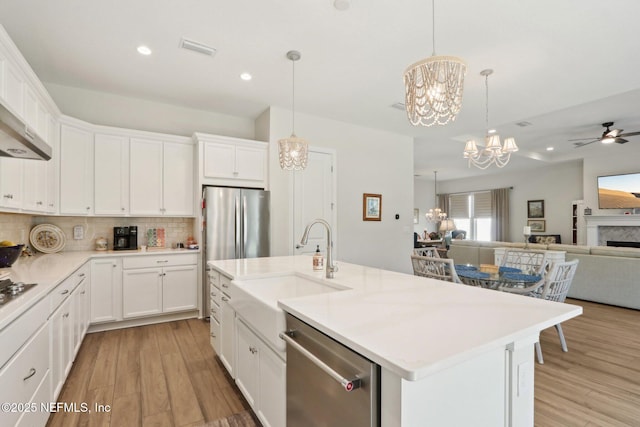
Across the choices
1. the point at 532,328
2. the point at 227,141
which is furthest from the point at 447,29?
the point at 227,141

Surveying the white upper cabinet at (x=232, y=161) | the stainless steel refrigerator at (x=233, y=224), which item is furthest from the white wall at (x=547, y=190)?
the stainless steel refrigerator at (x=233, y=224)

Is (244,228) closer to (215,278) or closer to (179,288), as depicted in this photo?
(179,288)

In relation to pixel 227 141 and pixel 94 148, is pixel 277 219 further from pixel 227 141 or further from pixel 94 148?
pixel 94 148

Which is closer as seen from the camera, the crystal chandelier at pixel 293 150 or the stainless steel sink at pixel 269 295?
the stainless steel sink at pixel 269 295

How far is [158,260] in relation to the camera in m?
3.82

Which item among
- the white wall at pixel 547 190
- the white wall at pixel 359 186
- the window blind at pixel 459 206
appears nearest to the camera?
the white wall at pixel 359 186

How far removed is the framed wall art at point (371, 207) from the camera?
17.5 feet

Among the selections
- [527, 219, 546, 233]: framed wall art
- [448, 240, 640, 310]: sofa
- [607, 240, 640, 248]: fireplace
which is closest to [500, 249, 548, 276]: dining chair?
[448, 240, 640, 310]: sofa

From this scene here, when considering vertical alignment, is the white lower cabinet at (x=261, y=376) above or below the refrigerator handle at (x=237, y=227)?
below

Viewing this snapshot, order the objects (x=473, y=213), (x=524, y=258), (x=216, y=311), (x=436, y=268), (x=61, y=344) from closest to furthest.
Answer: (x=61, y=344)
(x=216, y=311)
(x=436, y=268)
(x=524, y=258)
(x=473, y=213)

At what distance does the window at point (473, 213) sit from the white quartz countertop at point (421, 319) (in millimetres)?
10208

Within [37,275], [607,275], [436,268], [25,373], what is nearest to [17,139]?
[37,275]

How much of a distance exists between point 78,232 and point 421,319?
427 cm

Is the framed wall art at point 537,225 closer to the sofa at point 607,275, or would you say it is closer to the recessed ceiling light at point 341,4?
the sofa at point 607,275
